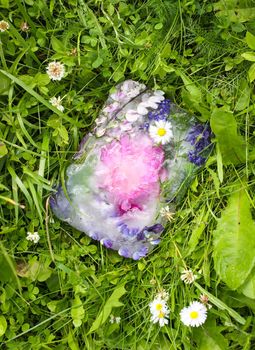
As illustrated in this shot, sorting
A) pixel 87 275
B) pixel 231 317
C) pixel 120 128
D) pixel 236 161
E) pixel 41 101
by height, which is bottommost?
pixel 231 317

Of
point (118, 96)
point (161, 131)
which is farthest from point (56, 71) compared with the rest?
point (161, 131)

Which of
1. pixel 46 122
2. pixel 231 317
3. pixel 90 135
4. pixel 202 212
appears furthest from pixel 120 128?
pixel 231 317

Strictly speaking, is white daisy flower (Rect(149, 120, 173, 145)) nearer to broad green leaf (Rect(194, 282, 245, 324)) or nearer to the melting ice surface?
the melting ice surface

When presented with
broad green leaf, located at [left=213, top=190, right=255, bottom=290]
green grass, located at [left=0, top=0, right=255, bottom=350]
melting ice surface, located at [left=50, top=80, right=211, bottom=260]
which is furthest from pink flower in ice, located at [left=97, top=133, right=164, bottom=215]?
broad green leaf, located at [left=213, top=190, right=255, bottom=290]

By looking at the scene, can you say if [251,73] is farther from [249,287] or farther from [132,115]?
[249,287]

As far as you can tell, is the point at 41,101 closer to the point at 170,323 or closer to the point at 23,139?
the point at 23,139

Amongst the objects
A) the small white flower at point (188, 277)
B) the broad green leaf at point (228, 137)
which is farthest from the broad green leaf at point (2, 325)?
the broad green leaf at point (228, 137)

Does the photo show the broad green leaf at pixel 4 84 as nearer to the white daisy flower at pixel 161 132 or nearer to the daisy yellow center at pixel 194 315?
the white daisy flower at pixel 161 132

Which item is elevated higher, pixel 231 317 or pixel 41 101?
pixel 41 101
